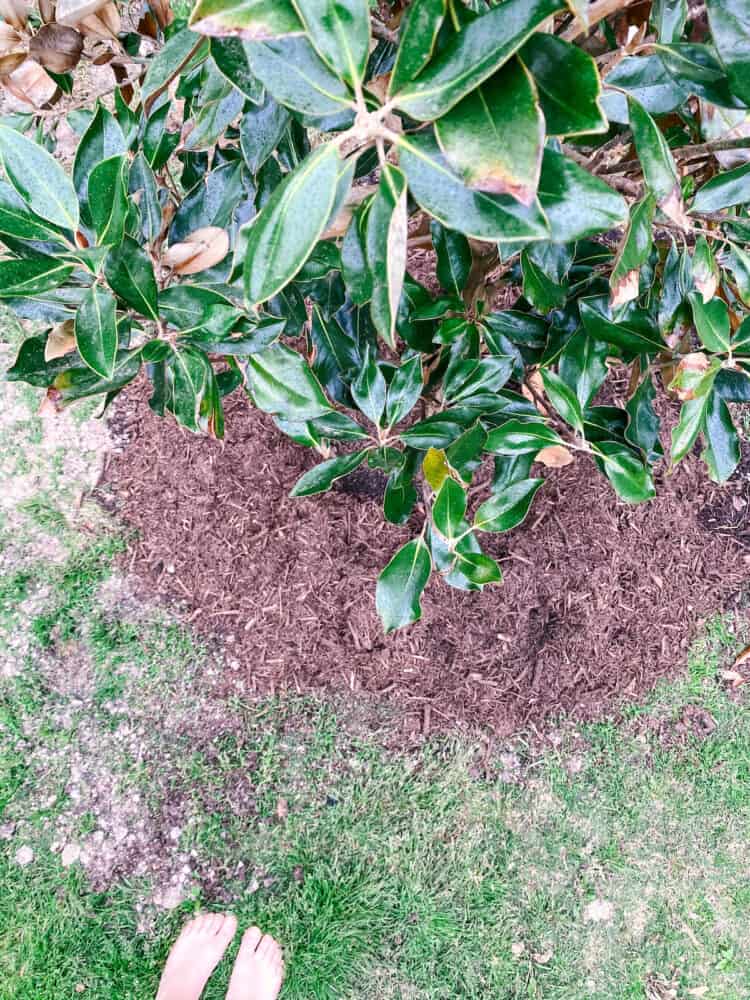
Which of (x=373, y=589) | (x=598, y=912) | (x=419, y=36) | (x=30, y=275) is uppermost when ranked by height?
(x=419, y=36)

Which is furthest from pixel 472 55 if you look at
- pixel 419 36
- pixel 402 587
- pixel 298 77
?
pixel 402 587

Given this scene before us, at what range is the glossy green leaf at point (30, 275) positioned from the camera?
73cm

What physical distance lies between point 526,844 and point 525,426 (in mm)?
1366

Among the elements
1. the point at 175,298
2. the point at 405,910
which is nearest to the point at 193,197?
the point at 175,298

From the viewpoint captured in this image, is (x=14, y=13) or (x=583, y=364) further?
(x=583, y=364)

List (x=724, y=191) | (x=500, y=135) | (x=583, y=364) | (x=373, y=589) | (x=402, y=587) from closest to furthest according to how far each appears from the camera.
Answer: (x=500, y=135)
(x=724, y=191)
(x=583, y=364)
(x=402, y=587)
(x=373, y=589)

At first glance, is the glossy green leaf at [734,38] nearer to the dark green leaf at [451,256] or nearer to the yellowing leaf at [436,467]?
the dark green leaf at [451,256]

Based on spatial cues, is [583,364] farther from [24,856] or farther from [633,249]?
[24,856]

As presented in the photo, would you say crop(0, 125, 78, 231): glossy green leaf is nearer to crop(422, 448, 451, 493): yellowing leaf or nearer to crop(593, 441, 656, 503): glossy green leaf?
crop(422, 448, 451, 493): yellowing leaf

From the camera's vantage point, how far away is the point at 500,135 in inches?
18.5

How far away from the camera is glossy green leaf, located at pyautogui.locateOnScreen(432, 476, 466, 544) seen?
3.79 ft

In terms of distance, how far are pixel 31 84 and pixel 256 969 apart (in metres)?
2.02

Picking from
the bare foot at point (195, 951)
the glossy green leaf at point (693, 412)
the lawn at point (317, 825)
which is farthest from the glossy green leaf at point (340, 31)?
the bare foot at point (195, 951)

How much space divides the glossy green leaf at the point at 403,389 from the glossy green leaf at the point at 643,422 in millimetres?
345
